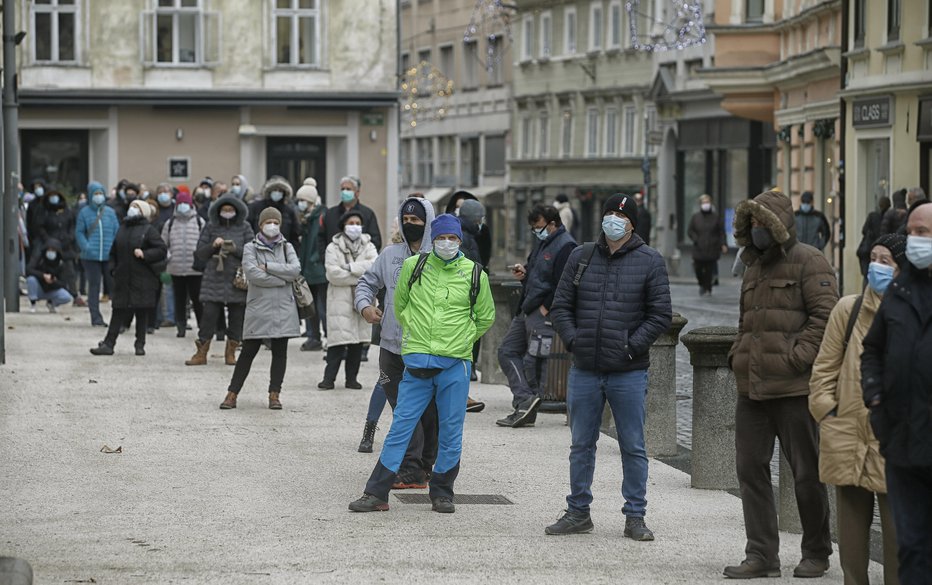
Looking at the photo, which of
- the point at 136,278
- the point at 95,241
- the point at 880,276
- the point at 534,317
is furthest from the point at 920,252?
the point at 95,241

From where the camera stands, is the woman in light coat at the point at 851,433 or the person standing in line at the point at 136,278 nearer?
the woman in light coat at the point at 851,433

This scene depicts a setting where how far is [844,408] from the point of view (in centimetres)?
841

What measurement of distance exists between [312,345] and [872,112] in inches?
582

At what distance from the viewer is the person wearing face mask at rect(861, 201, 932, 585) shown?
732 cm

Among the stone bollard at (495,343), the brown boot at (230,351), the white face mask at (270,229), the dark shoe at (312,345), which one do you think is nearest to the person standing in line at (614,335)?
the white face mask at (270,229)

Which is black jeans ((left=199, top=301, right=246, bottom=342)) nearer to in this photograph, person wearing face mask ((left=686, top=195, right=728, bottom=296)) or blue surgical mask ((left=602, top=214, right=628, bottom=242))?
blue surgical mask ((left=602, top=214, right=628, bottom=242))

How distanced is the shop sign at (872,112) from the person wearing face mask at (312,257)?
43.7 feet

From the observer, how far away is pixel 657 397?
14141 mm

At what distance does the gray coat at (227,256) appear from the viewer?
67.0ft

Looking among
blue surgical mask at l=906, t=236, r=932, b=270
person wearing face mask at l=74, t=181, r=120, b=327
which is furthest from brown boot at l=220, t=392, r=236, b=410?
person wearing face mask at l=74, t=181, r=120, b=327

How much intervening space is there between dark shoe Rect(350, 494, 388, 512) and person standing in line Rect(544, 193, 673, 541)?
114 centimetres

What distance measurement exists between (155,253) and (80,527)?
11.5 metres

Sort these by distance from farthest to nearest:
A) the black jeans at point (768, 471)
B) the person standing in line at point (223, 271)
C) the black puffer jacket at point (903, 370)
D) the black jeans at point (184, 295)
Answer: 1. the black jeans at point (184, 295)
2. the person standing in line at point (223, 271)
3. the black jeans at point (768, 471)
4. the black puffer jacket at point (903, 370)

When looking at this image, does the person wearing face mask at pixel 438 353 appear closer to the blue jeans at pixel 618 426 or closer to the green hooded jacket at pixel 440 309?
the green hooded jacket at pixel 440 309
